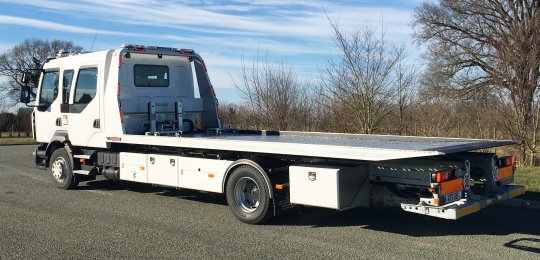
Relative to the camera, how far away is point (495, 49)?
16.5 meters

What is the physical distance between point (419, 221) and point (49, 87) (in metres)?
8.42

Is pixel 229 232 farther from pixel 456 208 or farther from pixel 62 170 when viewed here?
pixel 62 170

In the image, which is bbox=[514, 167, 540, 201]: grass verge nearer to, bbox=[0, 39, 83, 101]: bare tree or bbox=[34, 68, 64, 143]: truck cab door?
bbox=[34, 68, 64, 143]: truck cab door

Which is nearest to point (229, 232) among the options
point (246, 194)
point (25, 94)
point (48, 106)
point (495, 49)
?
point (246, 194)

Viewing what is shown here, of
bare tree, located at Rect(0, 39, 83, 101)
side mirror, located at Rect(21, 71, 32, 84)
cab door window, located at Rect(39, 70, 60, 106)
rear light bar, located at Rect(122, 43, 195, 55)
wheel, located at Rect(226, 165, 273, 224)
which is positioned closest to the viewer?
wheel, located at Rect(226, 165, 273, 224)

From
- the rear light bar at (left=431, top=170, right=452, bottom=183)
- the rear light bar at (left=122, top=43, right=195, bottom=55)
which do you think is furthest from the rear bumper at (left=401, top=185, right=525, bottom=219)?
the rear light bar at (left=122, top=43, right=195, bottom=55)

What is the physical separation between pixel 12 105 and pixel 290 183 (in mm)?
46837

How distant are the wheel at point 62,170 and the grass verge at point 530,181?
28.6 ft

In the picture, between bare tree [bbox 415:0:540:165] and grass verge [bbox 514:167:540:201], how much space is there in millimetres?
2220

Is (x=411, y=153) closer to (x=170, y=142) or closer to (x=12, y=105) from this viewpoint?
(x=170, y=142)

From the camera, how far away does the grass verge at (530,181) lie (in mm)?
9062

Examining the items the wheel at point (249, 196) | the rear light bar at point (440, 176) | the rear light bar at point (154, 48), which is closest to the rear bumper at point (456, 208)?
the rear light bar at point (440, 176)

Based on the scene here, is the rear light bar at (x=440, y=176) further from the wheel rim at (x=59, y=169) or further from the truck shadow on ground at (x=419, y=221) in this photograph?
the wheel rim at (x=59, y=169)

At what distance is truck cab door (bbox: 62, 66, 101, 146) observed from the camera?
10.3m
